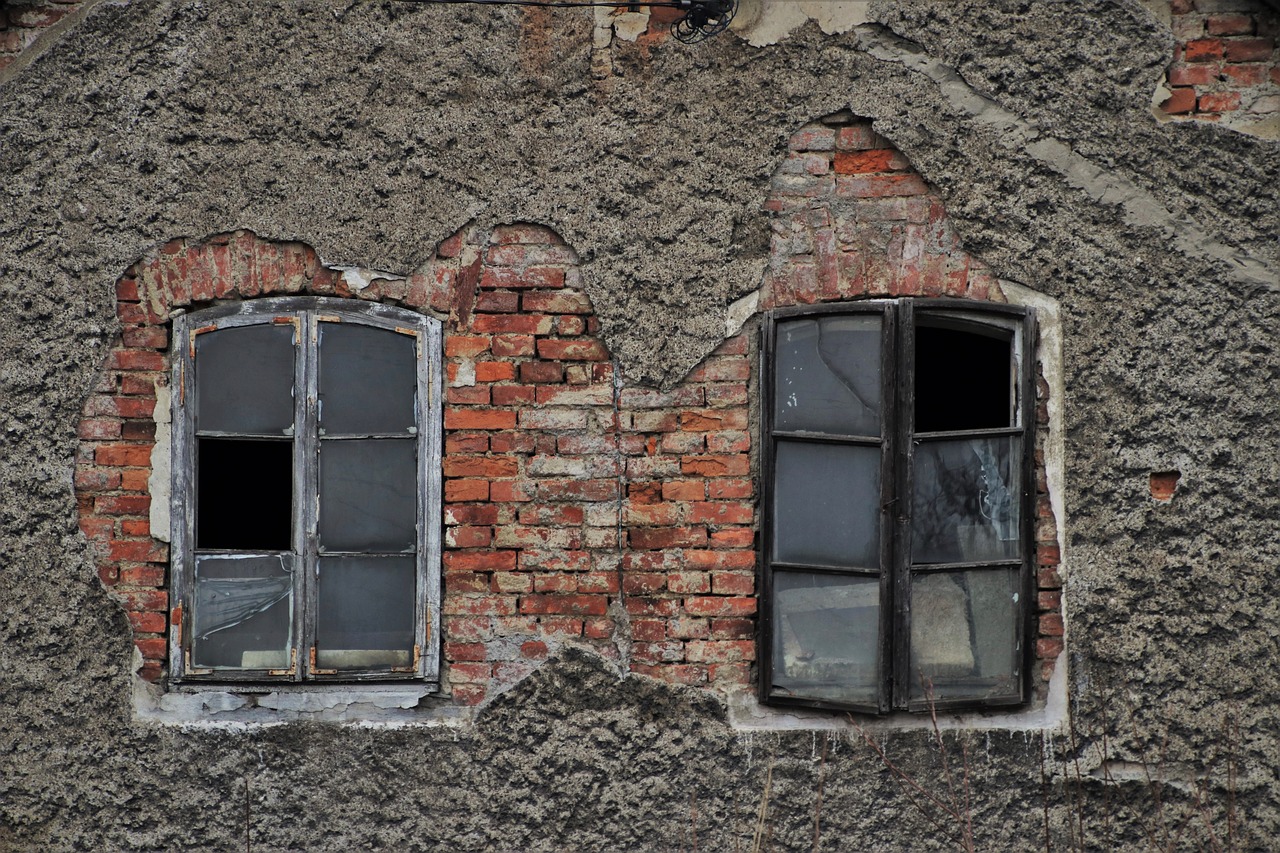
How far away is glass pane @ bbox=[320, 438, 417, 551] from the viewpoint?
320 cm

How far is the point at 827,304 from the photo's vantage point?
3.11 m

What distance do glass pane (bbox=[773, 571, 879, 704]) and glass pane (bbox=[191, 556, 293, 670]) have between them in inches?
60.6

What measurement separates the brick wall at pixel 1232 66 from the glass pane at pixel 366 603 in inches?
109

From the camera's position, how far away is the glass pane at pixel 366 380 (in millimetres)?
3193

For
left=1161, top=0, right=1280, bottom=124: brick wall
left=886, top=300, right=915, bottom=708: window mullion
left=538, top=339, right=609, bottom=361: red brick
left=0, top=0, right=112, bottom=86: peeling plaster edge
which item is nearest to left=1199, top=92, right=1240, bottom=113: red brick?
left=1161, top=0, right=1280, bottom=124: brick wall

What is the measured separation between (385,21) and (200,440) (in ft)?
4.64

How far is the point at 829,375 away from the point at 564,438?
2.73 ft

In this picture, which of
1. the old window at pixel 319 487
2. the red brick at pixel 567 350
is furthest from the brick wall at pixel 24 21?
the red brick at pixel 567 350

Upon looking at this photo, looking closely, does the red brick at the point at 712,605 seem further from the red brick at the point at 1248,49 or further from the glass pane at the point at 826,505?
the red brick at the point at 1248,49

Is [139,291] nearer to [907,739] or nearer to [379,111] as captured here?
[379,111]

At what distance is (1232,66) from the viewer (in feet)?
10.1

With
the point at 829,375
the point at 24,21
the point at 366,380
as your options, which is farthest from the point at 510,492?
the point at 24,21

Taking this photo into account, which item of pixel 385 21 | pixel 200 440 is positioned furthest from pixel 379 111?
pixel 200 440

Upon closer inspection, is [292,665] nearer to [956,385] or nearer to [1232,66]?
[956,385]
